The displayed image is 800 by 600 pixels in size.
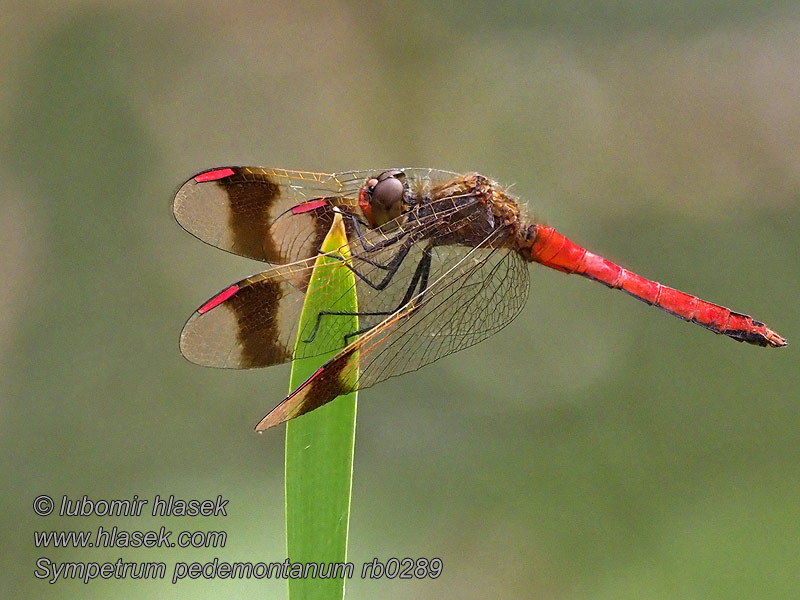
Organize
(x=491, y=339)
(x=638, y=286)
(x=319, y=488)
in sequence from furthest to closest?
(x=491, y=339), (x=638, y=286), (x=319, y=488)

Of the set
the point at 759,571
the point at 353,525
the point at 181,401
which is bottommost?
the point at 759,571

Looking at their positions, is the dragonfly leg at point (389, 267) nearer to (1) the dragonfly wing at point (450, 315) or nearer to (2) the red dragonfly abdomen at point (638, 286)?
(1) the dragonfly wing at point (450, 315)

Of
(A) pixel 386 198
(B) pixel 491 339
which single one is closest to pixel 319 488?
(A) pixel 386 198

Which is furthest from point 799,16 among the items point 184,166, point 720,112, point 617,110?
point 184,166

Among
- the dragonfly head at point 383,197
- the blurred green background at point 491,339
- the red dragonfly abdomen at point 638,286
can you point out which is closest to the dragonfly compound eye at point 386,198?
the dragonfly head at point 383,197

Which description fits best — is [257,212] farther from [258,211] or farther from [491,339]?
[491,339]

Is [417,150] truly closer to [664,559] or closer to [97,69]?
[97,69]

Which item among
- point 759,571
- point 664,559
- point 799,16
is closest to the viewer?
point 759,571
